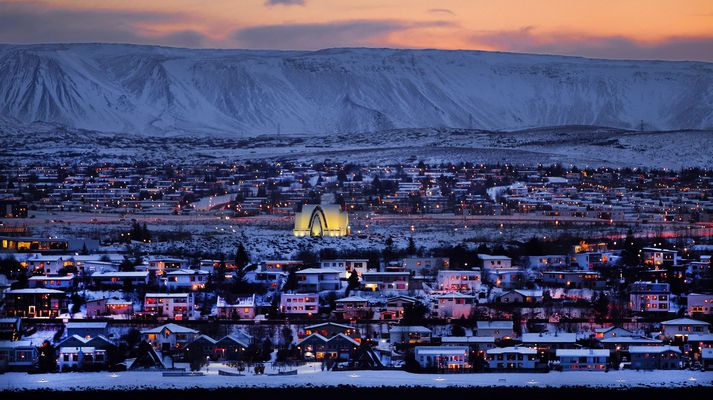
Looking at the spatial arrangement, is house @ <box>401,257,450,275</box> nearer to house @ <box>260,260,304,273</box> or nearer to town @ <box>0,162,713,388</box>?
town @ <box>0,162,713,388</box>

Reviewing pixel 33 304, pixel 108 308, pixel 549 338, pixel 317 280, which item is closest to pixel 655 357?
pixel 549 338

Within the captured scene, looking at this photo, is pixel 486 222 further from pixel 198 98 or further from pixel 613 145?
pixel 198 98

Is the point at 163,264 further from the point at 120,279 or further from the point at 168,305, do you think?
the point at 168,305

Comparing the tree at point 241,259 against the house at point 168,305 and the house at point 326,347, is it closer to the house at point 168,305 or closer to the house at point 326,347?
the house at point 168,305

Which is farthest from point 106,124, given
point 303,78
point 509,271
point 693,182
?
point 509,271

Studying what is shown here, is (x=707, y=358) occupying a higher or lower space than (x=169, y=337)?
lower

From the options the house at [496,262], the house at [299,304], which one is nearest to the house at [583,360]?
the house at [299,304]
